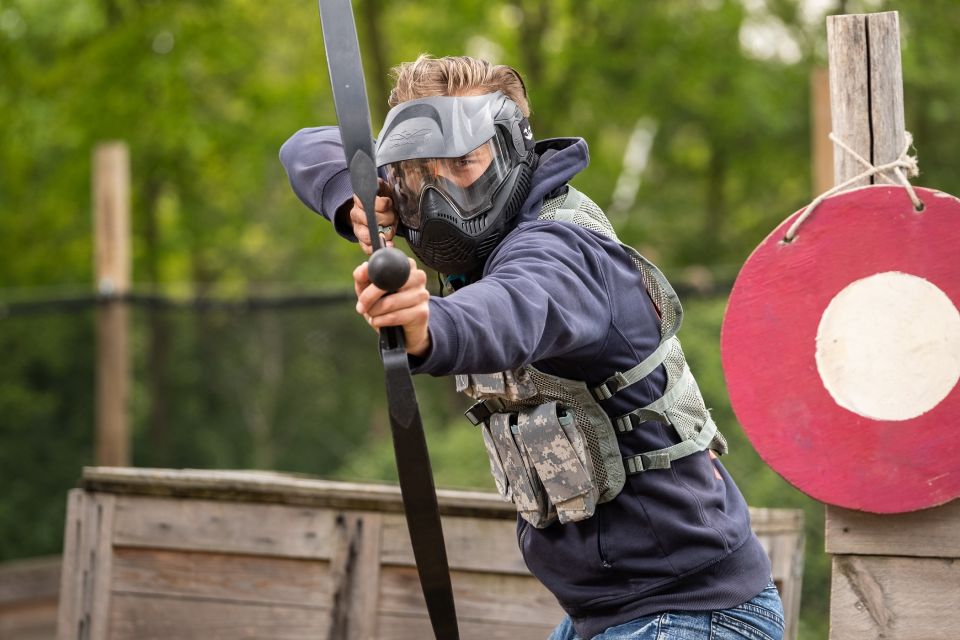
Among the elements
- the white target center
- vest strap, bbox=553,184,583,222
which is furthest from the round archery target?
vest strap, bbox=553,184,583,222

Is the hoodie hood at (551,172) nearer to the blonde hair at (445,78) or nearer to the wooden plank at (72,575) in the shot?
the blonde hair at (445,78)

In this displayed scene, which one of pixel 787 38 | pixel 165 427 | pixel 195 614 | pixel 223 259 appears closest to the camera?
pixel 195 614

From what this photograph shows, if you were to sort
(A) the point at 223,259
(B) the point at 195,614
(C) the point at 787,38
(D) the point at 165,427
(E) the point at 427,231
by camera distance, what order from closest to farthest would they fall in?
1. (E) the point at 427,231
2. (B) the point at 195,614
3. (D) the point at 165,427
4. (C) the point at 787,38
5. (A) the point at 223,259

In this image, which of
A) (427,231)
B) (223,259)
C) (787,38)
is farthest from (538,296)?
(223,259)

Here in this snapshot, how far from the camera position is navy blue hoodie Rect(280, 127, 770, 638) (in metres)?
2.07

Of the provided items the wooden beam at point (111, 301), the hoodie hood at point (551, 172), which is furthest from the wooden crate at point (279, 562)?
the wooden beam at point (111, 301)

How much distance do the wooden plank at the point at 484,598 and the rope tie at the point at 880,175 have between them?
1772mm

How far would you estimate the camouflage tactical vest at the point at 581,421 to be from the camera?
2.27 m

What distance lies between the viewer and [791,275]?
95.3 inches

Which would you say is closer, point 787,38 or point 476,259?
point 476,259

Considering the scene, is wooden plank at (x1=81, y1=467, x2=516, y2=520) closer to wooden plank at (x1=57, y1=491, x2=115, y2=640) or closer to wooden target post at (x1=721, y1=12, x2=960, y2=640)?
wooden plank at (x1=57, y1=491, x2=115, y2=640)

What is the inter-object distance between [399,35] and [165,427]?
220 inches

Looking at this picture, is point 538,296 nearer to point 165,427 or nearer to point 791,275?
point 791,275

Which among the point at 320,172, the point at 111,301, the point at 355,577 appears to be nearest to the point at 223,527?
the point at 355,577
